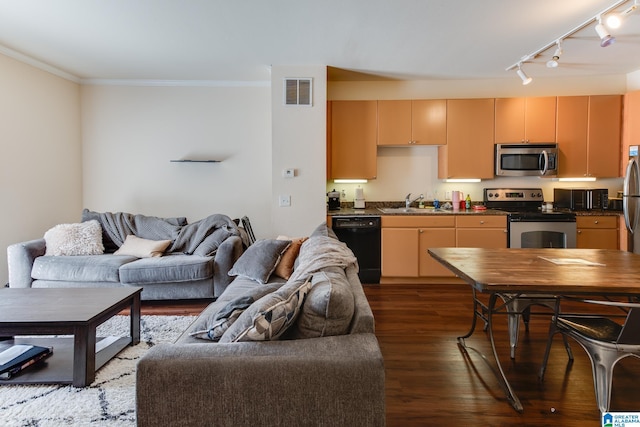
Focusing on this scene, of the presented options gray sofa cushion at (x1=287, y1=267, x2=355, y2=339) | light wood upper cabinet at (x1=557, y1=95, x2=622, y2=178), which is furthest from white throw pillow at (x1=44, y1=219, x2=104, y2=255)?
light wood upper cabinet at (x1=557, y1=95, x2=622, y2=178)

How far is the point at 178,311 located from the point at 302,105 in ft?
8.49

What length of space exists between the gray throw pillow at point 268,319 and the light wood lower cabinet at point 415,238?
311 centimetres

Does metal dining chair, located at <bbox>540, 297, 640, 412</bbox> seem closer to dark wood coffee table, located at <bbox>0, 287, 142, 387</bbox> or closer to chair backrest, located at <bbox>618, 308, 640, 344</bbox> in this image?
chair backrest, located at <bbox>618, 308, 640, 344</bbox>

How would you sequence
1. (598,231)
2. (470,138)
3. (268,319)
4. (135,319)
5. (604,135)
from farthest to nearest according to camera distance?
1. (470,138)
2. (604,135)
3. (598,231)
4. (135,319)
5. (268,319)

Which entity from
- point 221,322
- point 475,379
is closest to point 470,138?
point 475,379

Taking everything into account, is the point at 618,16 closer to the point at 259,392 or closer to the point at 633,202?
the point at 633,202

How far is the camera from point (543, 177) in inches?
195

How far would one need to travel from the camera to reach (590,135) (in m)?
4.75

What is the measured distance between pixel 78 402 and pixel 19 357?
0.67m

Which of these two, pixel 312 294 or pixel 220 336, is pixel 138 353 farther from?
pixel 312 294

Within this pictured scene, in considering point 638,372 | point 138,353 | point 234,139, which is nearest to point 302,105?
point 234,139

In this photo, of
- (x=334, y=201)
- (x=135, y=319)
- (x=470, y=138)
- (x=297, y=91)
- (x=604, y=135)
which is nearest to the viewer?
(x=135, y=319)

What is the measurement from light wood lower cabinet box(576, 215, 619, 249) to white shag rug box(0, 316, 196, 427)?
4.83m

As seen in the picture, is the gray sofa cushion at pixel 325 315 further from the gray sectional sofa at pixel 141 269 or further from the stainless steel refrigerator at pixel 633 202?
the stainless steel refrigerator at pixel 633 202
